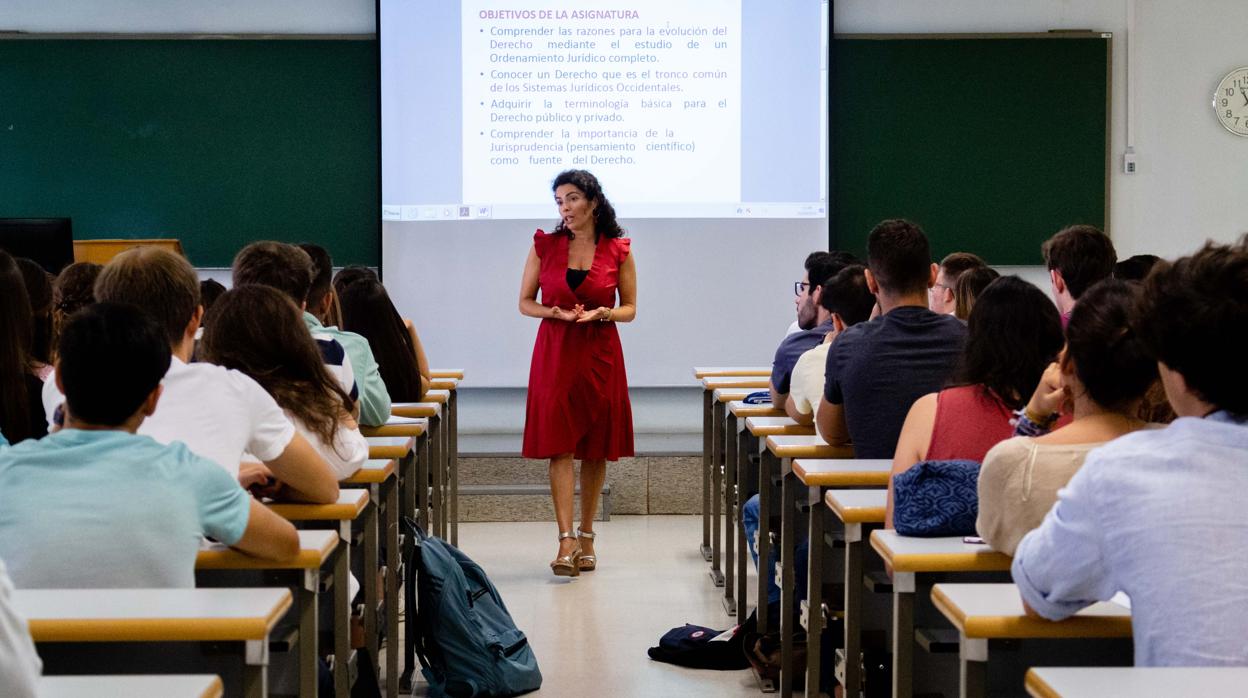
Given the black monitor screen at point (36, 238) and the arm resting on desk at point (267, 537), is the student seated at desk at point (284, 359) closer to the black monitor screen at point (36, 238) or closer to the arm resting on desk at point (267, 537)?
the arm resting on desk at point (267, 537)

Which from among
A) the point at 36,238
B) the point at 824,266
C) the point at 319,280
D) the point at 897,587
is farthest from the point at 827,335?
the point at 36,238

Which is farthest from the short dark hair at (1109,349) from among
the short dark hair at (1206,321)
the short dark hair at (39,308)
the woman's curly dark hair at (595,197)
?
the woman's curly dark hair at (595,197)

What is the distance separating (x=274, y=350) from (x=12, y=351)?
0.59 m

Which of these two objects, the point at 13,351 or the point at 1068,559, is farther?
the point at 13,351

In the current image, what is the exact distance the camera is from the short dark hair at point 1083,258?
369cm

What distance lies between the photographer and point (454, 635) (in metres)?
3.54

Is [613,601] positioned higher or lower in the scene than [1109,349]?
lower

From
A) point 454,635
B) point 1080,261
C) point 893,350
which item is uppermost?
point 1080,261

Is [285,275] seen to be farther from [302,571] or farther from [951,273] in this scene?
[951,273]

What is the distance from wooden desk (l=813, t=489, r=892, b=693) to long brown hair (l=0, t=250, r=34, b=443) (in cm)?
172

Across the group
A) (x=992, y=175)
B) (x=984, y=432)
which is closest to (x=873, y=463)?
(x=984, y=432)

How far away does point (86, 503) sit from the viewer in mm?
1889

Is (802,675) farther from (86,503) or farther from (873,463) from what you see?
(86,503)

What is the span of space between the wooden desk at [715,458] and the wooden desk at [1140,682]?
3.02 m
